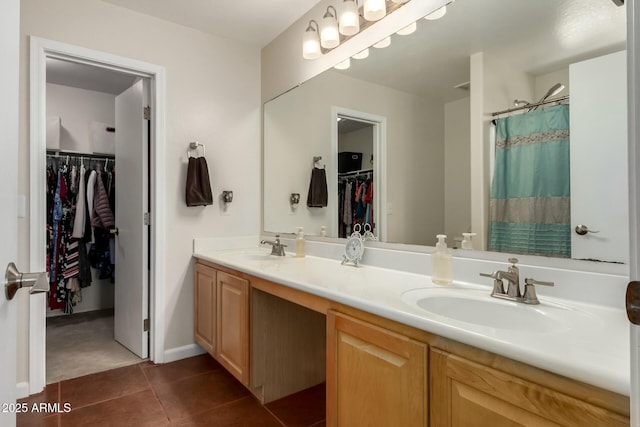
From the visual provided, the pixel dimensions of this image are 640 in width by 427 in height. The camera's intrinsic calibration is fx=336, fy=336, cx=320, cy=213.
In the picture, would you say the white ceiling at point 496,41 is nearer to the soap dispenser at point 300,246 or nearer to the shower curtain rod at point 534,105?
the shower curtain rod at point 534,105

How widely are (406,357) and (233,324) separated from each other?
1.25 meters

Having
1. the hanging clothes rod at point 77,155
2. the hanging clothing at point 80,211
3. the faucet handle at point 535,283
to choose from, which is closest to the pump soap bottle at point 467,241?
the faucet handle at point 535,283

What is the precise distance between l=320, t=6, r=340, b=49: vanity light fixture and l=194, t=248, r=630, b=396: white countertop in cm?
136

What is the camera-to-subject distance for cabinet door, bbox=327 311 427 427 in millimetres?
941

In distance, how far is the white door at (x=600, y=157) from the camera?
103 cm

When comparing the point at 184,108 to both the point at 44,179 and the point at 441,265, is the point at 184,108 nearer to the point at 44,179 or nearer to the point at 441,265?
the point at 44,179

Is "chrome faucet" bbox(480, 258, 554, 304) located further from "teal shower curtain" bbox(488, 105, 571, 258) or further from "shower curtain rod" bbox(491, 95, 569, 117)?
"shower curtain rod" bbox(491, 95, 569, 117)

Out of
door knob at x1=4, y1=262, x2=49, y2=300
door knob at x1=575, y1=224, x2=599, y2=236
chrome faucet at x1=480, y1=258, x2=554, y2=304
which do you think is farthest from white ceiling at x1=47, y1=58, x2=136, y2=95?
door knob at x1=575, y1=224, x2=599, y2=236

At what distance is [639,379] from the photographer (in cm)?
45

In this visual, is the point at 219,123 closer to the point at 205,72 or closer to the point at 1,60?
the point at 205,72

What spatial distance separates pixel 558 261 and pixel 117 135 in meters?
3.11

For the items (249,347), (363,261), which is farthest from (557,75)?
(249,347)

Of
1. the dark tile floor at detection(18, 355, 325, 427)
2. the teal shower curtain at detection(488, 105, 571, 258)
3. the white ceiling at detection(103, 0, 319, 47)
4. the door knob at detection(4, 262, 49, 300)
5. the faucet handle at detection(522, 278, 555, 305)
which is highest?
the white ceiling at detection(103, 0, 319, 47)

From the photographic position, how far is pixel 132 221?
99.7 inches
